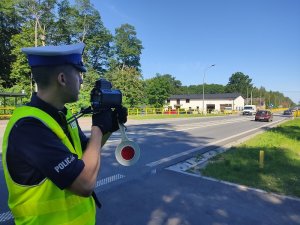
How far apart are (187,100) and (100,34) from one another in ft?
169

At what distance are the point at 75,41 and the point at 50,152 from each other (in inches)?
2116

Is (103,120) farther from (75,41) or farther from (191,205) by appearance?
(75,41)

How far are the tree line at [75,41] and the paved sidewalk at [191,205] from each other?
83.7 ft

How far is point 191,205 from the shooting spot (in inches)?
221

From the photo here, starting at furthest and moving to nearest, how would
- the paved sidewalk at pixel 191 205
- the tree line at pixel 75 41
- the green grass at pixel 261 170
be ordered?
the tree line at pixel 75 41
the green grass at pixel 261 170
the paved sidewalk at pixel 191 205

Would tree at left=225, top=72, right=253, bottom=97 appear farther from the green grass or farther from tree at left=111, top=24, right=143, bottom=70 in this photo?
the green grass

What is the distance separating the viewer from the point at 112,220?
4812mm

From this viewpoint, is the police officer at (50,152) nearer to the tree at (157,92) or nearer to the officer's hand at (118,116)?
the officer's hand at (118,116)

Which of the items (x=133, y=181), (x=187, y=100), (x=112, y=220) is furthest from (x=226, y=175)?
(x=187, y=100)

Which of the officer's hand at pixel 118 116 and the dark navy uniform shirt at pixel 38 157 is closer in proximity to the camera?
the dark navy uniform shirt at pixel 38 157

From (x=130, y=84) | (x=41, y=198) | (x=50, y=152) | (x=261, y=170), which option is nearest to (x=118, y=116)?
→ (x=50, y=152)

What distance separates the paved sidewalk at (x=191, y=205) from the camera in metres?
4.96

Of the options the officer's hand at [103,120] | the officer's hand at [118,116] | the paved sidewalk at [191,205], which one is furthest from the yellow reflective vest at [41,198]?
the paved sidewalk at [191,205]

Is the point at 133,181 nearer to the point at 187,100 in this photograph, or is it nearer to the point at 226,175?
the point at 226,175
